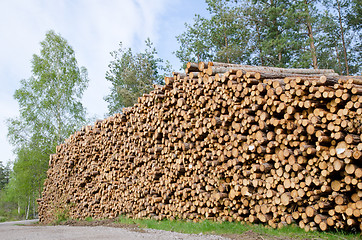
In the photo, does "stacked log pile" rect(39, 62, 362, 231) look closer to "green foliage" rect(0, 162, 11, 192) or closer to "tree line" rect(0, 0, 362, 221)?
"tree line" rect(0, 0, 362, 221)

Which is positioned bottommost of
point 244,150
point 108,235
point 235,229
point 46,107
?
point 108,235

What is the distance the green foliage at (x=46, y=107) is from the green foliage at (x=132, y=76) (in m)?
2.83

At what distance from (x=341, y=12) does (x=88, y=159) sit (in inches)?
640

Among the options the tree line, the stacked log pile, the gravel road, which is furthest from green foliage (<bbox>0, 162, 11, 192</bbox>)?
the gravel road

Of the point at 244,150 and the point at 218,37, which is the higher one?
the point at 218,37

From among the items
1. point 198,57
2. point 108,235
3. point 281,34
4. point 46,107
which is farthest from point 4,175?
point 108,235

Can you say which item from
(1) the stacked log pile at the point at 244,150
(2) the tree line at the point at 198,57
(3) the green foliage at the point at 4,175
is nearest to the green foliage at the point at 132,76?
(2) the tree line at the point at 198,57

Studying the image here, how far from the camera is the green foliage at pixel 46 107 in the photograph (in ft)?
66.4

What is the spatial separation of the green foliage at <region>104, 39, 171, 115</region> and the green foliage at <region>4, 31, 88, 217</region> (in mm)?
2831

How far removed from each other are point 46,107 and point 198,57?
33.3 feet

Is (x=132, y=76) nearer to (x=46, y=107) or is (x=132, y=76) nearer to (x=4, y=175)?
(x=46, y=107)

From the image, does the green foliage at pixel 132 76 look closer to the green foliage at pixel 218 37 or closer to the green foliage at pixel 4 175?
the green foliage at pixel 218 37

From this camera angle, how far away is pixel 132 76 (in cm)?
2225

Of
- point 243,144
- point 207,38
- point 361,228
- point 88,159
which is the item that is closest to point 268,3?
point 207,38
